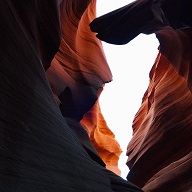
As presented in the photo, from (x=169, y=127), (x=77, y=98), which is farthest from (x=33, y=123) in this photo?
(x=77, y=98)

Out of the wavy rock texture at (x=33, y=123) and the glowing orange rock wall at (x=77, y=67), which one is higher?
the wavy rock texture at (x=33, y=123)

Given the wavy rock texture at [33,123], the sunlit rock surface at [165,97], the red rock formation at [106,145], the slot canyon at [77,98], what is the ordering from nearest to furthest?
1. the wavy rock texture at [33,123]
2. the slot canyon at [77,98]
3. the sunlit rock surface at [165,97]
4. the red rock formation at [106,145]

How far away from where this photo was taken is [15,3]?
2461 millimetres

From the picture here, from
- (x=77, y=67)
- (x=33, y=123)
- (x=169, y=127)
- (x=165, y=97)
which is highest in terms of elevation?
(x=33, y=123)

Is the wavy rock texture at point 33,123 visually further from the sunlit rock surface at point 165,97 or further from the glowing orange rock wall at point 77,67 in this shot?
the glowing orange rock wall at point 77,67

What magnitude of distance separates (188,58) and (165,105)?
93cm

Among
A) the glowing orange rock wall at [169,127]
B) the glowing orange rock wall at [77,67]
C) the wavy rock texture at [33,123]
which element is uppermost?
the wavy rock texture at [33,123]

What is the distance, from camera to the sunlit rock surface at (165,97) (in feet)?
14.1

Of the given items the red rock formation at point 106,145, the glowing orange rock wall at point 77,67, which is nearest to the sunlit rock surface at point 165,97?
the glowing orange rock wall at point 77,67

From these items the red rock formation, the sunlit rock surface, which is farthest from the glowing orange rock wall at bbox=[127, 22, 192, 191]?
the red rock formation

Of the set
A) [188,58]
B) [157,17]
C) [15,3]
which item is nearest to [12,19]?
[15,3]

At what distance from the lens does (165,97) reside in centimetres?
574

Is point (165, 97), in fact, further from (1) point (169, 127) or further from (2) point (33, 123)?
(2) point (33, 123)

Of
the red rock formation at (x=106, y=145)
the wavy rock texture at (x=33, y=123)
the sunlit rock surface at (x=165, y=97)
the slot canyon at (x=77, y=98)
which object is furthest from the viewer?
the red rock formation at (x=106, y=145)
